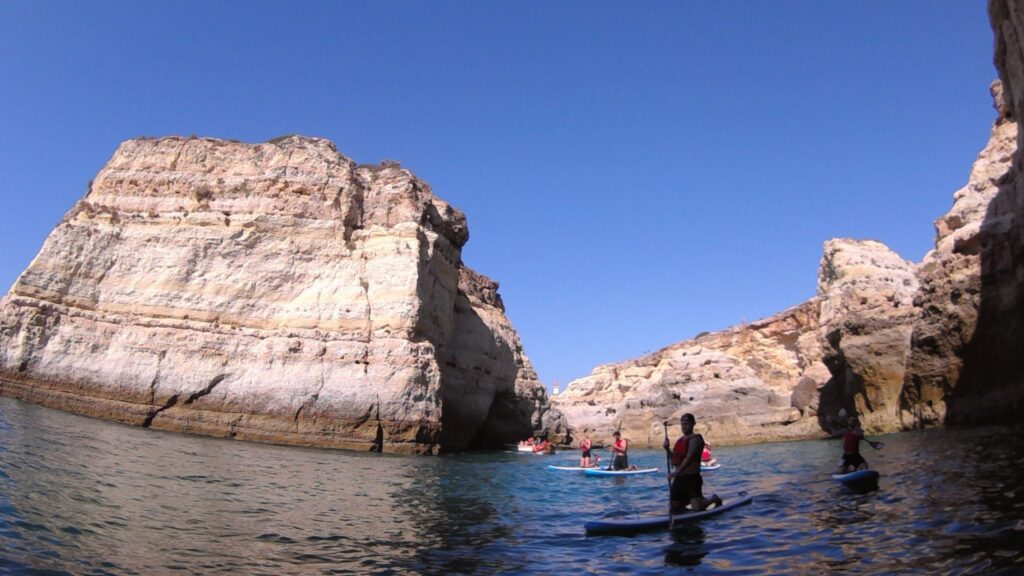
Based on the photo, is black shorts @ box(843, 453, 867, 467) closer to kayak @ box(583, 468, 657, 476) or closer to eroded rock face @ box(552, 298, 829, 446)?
kayak @ box(583, 468, 657, 476)

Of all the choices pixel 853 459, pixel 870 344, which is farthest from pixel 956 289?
pixel 853 459

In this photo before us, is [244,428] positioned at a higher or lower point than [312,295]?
lower

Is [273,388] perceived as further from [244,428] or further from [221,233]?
[221,233]

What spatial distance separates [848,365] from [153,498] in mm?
31136

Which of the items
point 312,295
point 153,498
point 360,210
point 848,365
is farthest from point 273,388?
point 848,365

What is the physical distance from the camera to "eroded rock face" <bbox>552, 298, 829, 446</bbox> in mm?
40719

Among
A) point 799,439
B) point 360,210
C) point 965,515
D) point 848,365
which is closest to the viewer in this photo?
point 965,515

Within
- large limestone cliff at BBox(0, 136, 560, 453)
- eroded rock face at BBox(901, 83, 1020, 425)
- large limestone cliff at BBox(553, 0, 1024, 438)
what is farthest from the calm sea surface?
eroded rock face at BBox(901, 83, 1020, 425)

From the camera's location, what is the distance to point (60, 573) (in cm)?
587

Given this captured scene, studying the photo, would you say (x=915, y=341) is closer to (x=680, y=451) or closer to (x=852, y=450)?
(x=852, y=450)

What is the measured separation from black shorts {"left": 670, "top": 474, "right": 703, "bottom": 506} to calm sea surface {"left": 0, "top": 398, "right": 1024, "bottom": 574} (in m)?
0.65

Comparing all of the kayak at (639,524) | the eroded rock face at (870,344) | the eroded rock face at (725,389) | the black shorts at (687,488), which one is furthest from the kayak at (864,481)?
the eroded rock face at (725,389)

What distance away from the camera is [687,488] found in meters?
10.4

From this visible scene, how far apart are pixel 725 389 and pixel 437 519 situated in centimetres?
3707
